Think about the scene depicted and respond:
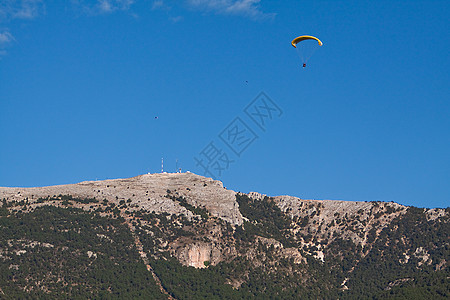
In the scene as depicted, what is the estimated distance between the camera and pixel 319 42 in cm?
17512

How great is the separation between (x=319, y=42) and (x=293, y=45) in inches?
288

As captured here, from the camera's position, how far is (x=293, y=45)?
593ft
